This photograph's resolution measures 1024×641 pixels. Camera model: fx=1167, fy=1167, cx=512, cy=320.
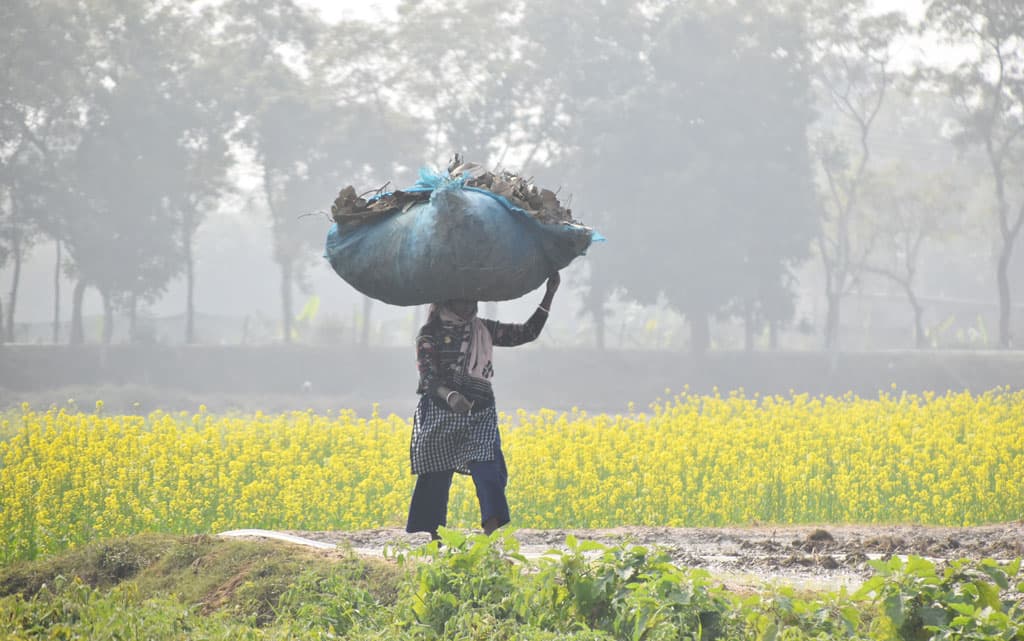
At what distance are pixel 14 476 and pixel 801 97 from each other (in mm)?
30629

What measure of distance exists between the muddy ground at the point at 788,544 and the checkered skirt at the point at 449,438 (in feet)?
1.73

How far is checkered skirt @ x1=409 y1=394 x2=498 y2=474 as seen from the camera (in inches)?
243

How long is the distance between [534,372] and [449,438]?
2788 centimetres

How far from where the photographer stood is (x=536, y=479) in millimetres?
9820

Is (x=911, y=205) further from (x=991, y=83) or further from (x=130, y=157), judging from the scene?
(x=130, y=157)

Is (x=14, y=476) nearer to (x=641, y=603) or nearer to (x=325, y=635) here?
(x=325, y=635)

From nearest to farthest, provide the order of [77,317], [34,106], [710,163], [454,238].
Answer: [454,238] → [34,106] → [77,317] → [710,163]

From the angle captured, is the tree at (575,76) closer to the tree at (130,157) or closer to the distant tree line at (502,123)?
the distant tree line at (502,123)

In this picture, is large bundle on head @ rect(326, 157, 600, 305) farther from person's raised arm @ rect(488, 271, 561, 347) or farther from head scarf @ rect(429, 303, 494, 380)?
person's raised arm @ rect(488, 271, 561, 347)

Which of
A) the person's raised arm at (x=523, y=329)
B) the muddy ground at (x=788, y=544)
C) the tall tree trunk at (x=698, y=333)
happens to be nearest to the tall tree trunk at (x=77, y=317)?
the tall tree trunk at (x=698, y=333)

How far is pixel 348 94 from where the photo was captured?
35.6 meters

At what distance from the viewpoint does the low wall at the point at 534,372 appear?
31188 mm

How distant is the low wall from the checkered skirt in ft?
77.7

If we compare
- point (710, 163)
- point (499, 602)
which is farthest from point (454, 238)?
point (710, 163)
